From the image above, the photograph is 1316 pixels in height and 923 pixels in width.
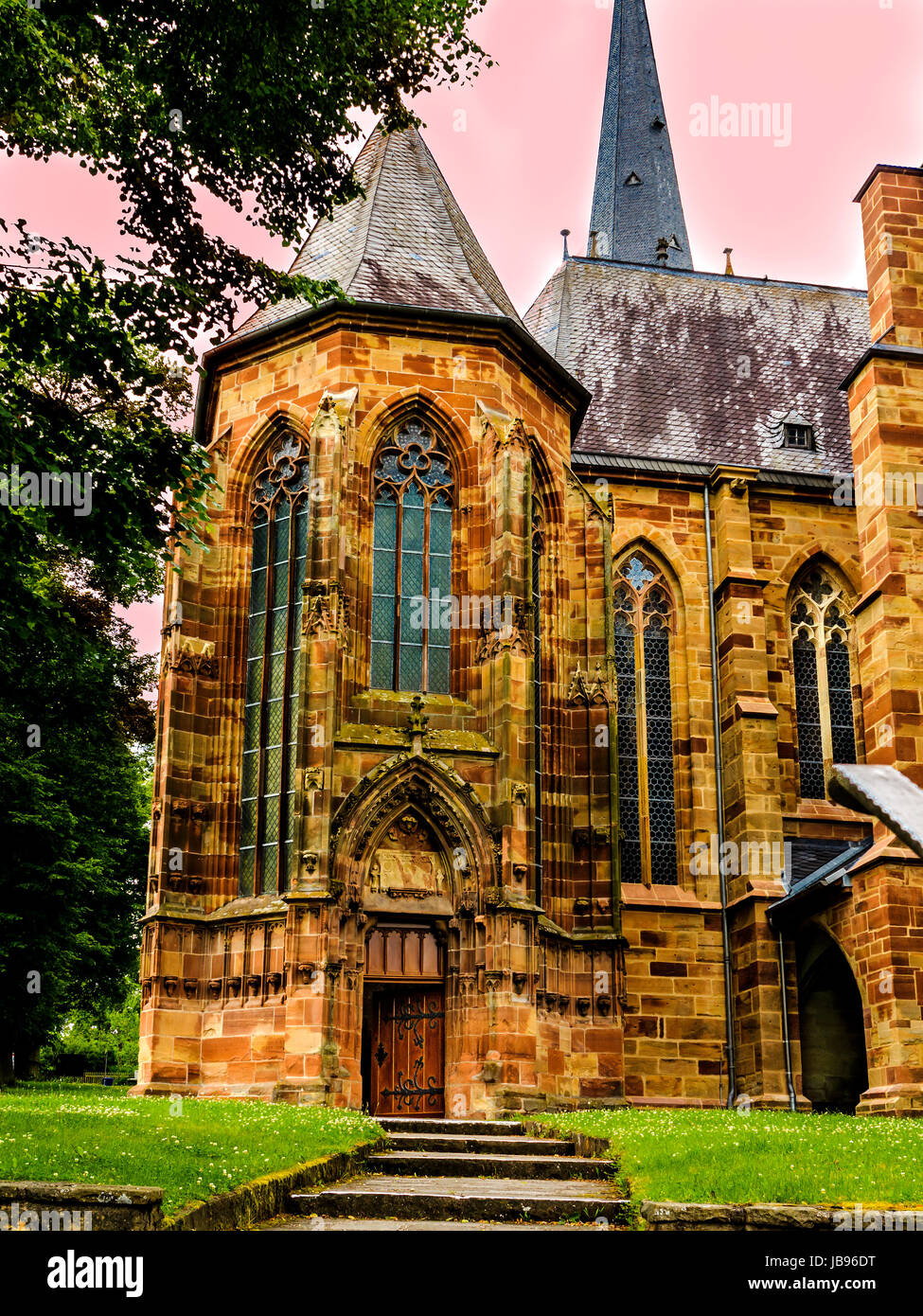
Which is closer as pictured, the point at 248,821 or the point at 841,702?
the point at 248,821

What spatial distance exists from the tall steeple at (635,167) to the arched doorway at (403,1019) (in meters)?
20.9

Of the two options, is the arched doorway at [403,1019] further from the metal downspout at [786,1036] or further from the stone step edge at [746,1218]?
the stone step edge at [746,1218]

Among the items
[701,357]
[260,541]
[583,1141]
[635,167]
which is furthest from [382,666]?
[635,167]

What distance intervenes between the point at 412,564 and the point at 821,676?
8662 millimetres

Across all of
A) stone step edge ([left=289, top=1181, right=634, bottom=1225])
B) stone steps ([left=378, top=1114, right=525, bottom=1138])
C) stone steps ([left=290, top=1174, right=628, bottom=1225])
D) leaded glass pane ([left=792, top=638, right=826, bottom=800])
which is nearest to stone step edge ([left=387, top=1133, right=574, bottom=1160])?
stone steps ([left=378, top=1114, right=525, bottom=1138])

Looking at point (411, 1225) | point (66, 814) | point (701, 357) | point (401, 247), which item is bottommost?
point (411, 1225)

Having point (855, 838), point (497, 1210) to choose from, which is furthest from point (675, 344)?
point (497, 1210)

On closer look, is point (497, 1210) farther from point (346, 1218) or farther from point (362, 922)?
point (362, 922)

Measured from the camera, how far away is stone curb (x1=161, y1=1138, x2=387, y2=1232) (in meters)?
7.03

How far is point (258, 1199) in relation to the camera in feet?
25.7

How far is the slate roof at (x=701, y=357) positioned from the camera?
24.6m

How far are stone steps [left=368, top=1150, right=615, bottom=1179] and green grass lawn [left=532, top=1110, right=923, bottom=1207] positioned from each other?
0.28m

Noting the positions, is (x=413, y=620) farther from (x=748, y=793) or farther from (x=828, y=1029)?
(x=828, y=1029)

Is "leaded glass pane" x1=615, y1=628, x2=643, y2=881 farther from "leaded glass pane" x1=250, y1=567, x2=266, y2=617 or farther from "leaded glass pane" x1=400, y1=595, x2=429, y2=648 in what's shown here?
"leaded glass pane" x1=250, y1=567, x2=266, y2=617
